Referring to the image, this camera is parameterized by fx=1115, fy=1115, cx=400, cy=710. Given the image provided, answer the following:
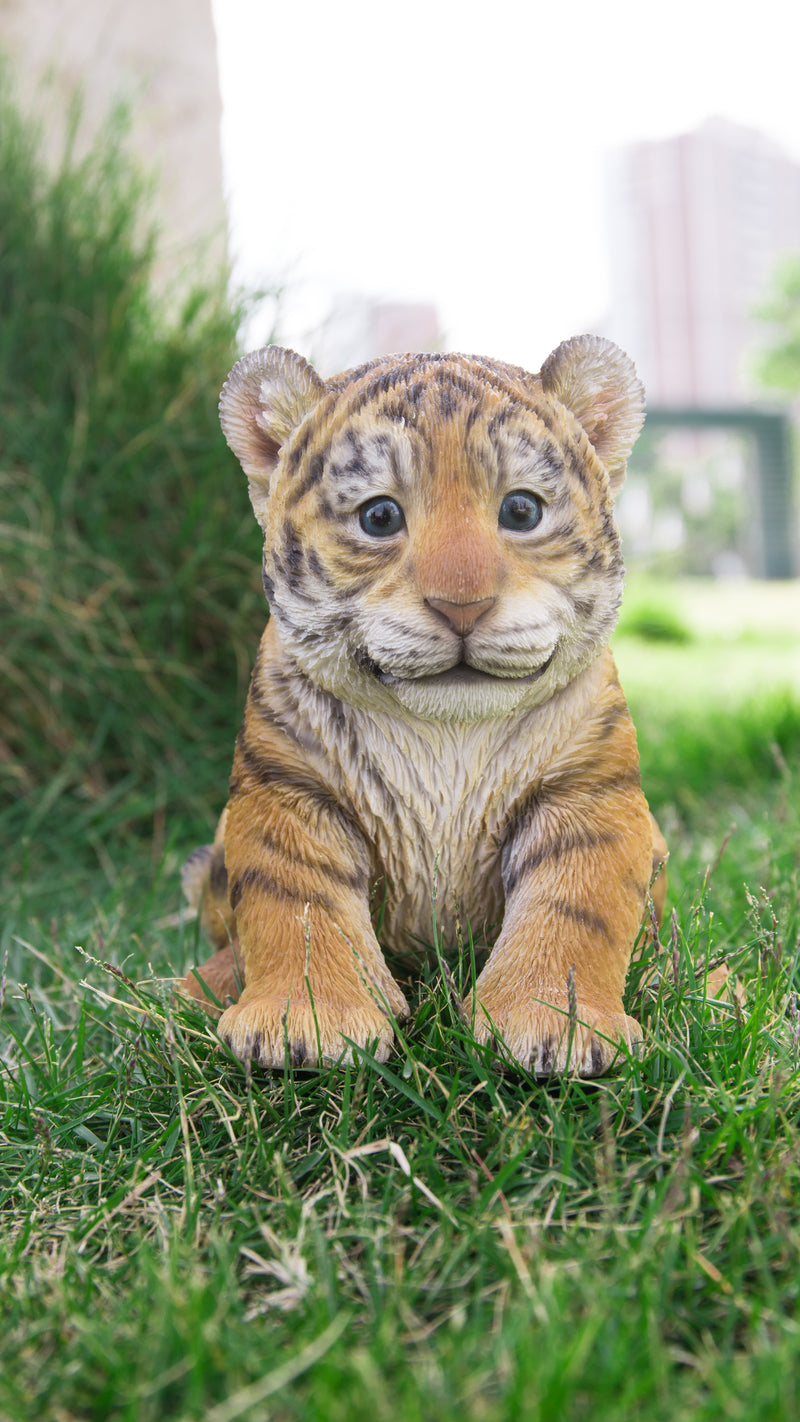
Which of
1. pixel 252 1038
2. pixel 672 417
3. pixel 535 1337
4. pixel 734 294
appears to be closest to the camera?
pixel 535 1337

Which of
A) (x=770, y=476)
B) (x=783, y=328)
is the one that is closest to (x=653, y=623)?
(x=770, y=476)

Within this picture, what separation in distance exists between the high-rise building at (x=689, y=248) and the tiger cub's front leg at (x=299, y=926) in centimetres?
5221

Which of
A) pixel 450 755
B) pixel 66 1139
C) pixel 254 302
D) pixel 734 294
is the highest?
pixel 734 294

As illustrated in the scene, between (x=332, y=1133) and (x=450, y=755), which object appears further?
(x=450, y=755)

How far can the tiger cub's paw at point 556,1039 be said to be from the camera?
1.22 metres

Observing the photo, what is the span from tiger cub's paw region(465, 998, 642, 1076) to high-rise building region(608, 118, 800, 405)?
52367 millimetres

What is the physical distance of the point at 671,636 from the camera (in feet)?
23.7

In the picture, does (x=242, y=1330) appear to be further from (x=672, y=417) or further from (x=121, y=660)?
(x=672, y=417)

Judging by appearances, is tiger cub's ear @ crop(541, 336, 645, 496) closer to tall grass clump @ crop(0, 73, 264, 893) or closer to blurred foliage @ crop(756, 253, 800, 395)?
tall grass clump @ crop(0, 73, 264, 893)

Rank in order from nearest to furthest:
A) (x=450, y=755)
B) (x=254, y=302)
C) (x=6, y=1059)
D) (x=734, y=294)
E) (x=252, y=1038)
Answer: (x=252, y=1038)
(x=450, y=755)
(x=6, y=1059)
(x=254, y=302)
(x=734, y=294)

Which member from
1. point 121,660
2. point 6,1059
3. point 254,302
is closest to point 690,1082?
point 6,1059

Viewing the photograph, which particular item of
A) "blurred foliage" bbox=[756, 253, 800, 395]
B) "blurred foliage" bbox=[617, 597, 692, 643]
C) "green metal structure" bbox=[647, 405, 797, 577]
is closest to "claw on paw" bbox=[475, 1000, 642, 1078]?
"blurred foliage" bbox=[617, 597, 692, 643]

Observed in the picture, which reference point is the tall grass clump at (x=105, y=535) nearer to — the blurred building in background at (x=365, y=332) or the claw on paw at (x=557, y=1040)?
the blurred building in background at (x=365, y=332)

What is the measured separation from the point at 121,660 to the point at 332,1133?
1.93 m
